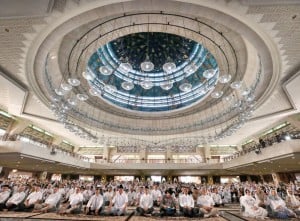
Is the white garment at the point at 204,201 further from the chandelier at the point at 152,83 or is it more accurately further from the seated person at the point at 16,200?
the seated person at the point at 16,200

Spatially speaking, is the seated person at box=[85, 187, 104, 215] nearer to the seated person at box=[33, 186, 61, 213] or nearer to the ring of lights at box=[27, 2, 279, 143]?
the seated person at box=[33, 186, 61, 213]

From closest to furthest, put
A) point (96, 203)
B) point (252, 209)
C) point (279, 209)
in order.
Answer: point (279, 209) → point (252, 209) → point (96, 203)

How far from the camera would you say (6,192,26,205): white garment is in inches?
258

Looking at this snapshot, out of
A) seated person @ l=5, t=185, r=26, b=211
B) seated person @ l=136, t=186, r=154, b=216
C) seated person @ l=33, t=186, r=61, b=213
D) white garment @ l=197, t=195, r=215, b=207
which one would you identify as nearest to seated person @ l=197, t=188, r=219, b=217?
white garment @ l=197, t=195, r=215, b=207

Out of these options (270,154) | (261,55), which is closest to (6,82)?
(261,55)

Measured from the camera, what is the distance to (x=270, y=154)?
1259cm

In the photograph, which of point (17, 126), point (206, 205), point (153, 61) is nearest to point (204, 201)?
point (206, 205)

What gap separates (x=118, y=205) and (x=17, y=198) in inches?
139

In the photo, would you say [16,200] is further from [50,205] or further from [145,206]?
[145,206]

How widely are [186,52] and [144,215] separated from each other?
10.8 m

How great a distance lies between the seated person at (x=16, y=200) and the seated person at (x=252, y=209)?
7.46 m

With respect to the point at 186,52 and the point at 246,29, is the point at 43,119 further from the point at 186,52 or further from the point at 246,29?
the point at 246,29

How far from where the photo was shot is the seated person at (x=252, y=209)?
589cm

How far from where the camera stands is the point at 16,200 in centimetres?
664
